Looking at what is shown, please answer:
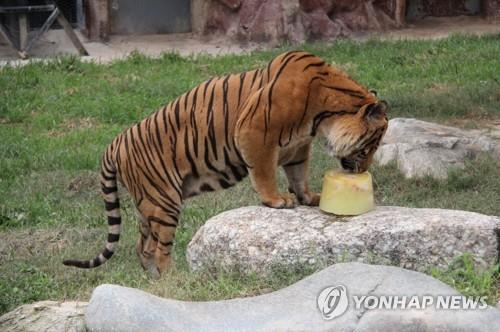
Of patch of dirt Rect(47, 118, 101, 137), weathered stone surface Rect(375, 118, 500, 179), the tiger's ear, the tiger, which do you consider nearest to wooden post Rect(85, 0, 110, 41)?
patch of dirt Rect(47, 118, 101, 137)

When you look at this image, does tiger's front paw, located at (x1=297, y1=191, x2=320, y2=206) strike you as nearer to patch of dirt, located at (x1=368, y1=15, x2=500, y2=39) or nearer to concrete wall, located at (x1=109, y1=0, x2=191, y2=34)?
patch of dirt, located at (x1=368, y1=15, x2=500, y2=39)

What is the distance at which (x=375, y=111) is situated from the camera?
18.9 ft

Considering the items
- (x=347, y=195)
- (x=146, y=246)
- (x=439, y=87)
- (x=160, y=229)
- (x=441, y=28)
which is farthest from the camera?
(x=441, y=28)

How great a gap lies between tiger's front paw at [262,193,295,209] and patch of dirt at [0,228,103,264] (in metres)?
1.83

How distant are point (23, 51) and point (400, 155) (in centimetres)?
663

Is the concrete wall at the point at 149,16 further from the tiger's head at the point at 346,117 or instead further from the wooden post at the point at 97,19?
the tiger's head at the point at 346,117

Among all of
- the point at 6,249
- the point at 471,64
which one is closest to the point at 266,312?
the point at 6,249

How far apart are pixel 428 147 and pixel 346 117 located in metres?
2.83

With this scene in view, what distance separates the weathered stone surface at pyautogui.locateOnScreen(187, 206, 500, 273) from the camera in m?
5.12

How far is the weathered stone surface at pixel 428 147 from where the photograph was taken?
8.22 meters

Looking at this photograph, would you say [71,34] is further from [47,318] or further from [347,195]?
[47,318]

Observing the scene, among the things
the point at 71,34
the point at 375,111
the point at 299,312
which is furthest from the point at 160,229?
the point at 71,34

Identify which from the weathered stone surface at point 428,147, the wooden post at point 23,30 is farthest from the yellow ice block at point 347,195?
the wooden post at point 23,30

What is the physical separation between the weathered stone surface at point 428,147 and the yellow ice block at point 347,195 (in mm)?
2549
